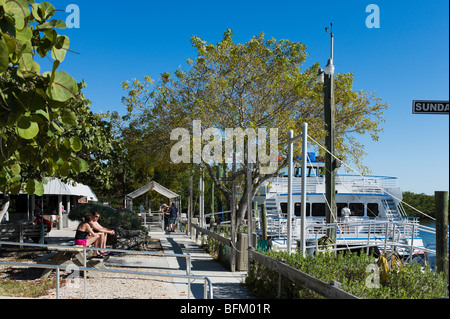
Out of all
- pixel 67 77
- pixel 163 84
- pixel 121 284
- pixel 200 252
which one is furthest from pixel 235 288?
pixel 163 84

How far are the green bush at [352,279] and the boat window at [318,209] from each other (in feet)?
→ 55.3

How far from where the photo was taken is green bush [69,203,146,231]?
16656 mm

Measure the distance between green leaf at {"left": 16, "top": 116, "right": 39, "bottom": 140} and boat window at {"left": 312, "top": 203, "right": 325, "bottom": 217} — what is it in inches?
972

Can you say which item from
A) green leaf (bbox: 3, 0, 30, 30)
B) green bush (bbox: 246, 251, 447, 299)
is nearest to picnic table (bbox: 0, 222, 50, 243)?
green bush (bbox: 246, 251, 447, 299)

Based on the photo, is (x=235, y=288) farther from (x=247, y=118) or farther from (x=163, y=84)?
(x=163, y=84)

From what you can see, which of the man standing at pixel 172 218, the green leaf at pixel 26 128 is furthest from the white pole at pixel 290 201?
the man standing at pixel 172 218

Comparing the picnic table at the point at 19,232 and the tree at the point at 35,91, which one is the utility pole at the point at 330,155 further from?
the tree at the point at 35,91

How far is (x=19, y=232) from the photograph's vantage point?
49.8 ft

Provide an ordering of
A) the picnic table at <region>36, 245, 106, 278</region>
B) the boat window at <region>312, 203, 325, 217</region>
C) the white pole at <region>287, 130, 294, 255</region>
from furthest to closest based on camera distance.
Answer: the boat window at <region>312, 203, 325, 217</region>
the white pole at <region>287, 130, 294, 255</region>
the picnic table at <region>36, 245, 106, 278</region>

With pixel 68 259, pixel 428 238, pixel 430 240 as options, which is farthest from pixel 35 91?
pixel 430 240

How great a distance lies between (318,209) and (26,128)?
25.0 metres

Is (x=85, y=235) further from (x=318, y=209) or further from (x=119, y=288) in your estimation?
(x=318, y=209)

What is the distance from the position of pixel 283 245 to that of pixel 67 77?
61.4 ft

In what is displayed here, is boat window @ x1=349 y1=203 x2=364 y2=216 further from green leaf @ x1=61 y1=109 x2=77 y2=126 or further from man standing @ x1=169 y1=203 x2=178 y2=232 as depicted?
green leaf @ x1=61 y1=109 x2=77 y2=126
